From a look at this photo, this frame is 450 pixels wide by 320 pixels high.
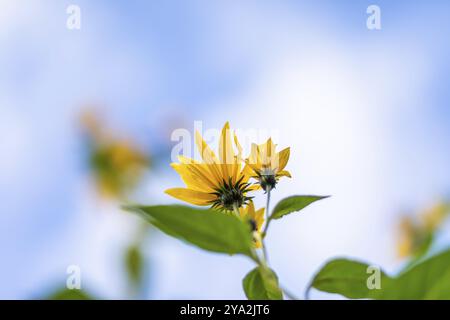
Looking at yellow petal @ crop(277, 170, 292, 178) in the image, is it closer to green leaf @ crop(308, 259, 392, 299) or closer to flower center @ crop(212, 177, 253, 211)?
flower center @ crop(212, 177, 253, 211)

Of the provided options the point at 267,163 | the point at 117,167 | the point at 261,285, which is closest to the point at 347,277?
the point at 261,285

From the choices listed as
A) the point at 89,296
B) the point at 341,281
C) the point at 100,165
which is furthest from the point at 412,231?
the point at 89,296

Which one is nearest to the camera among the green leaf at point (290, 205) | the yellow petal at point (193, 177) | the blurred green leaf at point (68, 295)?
the blurred green leaf at point (68, 295)

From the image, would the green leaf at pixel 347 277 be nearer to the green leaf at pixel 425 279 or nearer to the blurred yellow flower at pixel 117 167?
the green leaf at pixel 425 279

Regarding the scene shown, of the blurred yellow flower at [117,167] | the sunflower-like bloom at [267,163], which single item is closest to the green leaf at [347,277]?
the sunflower-like bloom at [267,163]

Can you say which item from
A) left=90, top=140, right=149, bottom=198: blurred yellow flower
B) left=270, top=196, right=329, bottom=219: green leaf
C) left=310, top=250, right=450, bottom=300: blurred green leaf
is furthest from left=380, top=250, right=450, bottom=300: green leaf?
left=90, top=140, right=149, bottom=198: blurred yellow flower

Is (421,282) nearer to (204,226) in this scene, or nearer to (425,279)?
(425,279)
